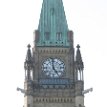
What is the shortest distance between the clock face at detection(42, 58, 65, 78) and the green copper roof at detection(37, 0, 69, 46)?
2.67 m

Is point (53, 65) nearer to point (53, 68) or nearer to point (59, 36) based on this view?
point (53, 68)

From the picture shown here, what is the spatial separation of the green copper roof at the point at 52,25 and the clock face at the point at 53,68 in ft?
8.76

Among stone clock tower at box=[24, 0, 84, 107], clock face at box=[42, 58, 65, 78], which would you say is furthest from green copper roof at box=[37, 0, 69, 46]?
clock face at box=[42, 58, 65, 78]

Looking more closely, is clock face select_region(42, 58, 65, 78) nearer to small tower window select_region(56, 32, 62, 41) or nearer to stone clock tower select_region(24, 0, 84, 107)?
stone clock tower select_region(24, 0, 84, 107)

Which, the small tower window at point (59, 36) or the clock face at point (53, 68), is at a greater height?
the small tower window at point (59, 36)

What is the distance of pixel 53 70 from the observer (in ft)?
354

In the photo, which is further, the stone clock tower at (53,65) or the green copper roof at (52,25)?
the green copper roof at (52,25)

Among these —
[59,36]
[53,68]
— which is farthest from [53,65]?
[59,36]

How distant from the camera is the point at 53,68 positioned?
10794 centimetres

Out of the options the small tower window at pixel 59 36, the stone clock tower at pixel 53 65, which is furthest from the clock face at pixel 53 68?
the small tower window at pixel 59 36

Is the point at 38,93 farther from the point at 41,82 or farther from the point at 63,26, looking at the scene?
the point at 63,26

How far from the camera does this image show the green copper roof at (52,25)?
109938mm

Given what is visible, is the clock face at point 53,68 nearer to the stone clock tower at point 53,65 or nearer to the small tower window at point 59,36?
the stone clock tower at point 53,65

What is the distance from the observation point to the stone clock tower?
10538 cm
